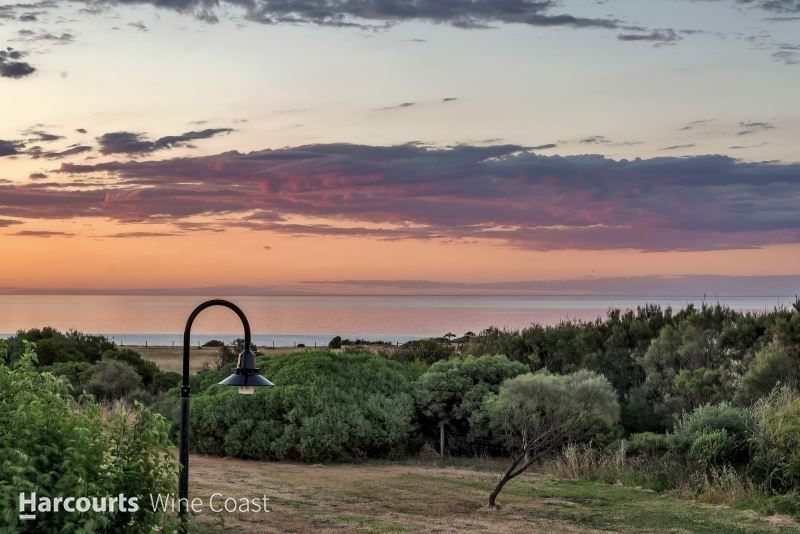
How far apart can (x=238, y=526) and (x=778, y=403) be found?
10638 mm

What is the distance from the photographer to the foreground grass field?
1324 cm

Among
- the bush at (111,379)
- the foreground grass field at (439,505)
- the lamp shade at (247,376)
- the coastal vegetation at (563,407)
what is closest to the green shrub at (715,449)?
the coastal vegetation at (563,407)

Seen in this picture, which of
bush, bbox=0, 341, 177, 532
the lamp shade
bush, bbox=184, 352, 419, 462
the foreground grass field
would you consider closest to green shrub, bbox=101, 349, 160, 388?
bush, bbox=184, 352, 419, 462

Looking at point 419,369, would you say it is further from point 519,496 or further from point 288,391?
point 519,496

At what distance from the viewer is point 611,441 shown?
21203 mm

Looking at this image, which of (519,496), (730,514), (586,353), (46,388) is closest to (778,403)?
(730,514)

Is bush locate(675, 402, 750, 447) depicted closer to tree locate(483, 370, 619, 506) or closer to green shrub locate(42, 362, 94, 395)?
tree locate(483, 370, 619, 506)

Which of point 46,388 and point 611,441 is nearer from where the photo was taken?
point 46,388

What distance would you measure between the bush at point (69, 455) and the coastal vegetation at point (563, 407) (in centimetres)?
857

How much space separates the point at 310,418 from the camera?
69.8 ft

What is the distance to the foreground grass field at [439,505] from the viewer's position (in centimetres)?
1324

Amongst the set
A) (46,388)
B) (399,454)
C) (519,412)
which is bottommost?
(399,454)

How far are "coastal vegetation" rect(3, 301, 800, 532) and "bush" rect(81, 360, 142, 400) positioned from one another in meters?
0.05

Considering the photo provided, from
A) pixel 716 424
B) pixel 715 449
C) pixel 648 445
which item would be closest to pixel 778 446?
pixel 715 449
